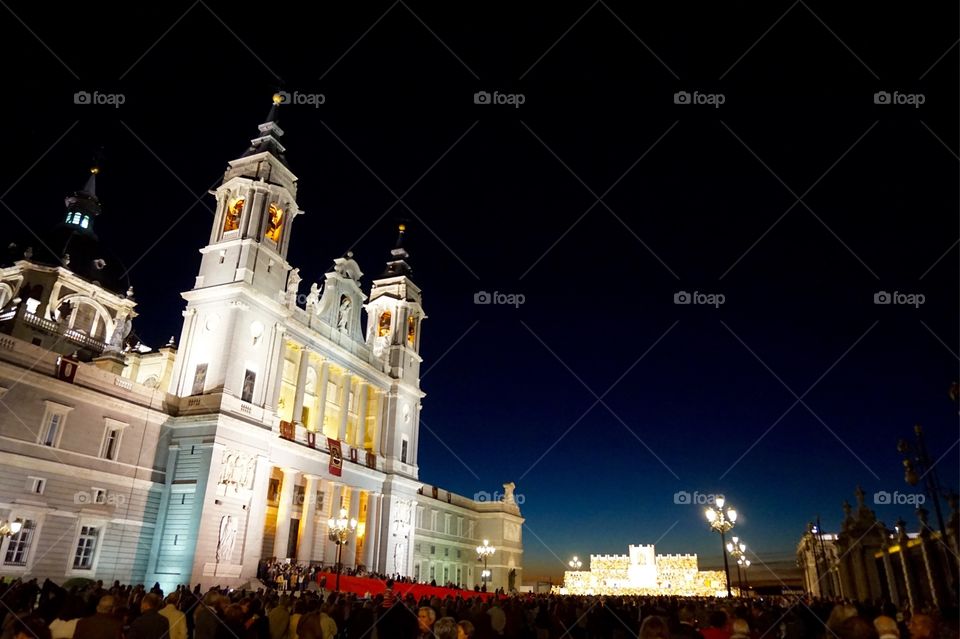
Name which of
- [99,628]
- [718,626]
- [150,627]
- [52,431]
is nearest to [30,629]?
[99,628]

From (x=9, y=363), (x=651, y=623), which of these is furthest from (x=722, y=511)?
(x=9, y=363)

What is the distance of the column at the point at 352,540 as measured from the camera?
4153 cm

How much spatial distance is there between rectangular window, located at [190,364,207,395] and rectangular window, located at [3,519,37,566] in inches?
372

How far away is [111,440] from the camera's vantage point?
29.1 meters

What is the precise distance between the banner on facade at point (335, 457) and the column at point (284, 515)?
3665 millimetres

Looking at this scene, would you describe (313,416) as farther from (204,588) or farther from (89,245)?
(89,245)

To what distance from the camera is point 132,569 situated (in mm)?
28531

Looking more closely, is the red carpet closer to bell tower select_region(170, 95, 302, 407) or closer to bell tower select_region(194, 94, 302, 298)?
bell tower select_region(170, 95, 302, 407)

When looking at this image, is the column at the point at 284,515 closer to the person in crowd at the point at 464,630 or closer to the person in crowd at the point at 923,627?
the person in crowd at the point at 464,630

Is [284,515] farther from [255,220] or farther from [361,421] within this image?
[255,220]

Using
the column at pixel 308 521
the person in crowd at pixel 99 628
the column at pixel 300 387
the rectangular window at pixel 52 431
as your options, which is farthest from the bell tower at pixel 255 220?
the person in crowd at pixel 99 628

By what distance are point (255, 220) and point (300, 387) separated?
1096cm

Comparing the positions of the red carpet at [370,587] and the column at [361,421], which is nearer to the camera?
the red carpet at [370,587]

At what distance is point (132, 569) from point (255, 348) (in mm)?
12516
